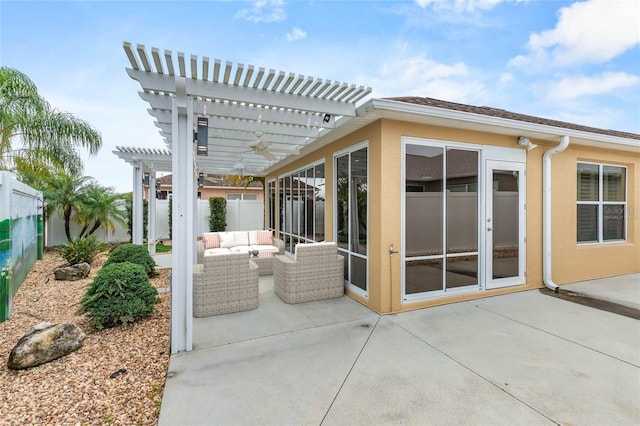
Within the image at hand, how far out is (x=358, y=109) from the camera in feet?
13.2

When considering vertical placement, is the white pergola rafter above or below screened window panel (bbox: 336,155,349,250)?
above

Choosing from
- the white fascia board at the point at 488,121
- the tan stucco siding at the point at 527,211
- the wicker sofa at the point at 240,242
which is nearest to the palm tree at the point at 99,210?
the wicker sofa at the point at 240,242

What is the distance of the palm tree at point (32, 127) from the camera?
7.28m

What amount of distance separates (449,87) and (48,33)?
516 inches

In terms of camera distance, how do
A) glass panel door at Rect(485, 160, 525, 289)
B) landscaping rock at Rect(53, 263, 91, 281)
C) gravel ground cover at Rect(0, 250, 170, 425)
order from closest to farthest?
1. gravel ground cover at Rect(0, 250, 170, 425)
2. glass panel door at Rect(485, 160, 525, 289)
3. landscaping rock at Rect(53, 263, 91, 281)

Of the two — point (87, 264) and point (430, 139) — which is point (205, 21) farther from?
point (87, 264)

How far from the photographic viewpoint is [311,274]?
16.4 feet

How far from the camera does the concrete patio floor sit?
2203mm

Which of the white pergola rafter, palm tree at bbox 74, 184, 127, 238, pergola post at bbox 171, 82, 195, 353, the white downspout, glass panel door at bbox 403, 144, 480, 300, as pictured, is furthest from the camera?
palm tree at bbox 74, 184, 127, 238

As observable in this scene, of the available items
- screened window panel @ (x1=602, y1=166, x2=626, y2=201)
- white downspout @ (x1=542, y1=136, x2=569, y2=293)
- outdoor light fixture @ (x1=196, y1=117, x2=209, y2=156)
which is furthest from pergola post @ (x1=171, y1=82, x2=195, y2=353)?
screened window panel @ (x1=602, y1=166, x2=626, y2=201)

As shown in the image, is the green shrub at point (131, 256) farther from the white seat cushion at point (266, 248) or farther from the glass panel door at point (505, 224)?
the glass panel door at point (505, 224)

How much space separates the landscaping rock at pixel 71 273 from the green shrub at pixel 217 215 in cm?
757

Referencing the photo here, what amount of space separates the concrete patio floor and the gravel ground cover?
0.21m

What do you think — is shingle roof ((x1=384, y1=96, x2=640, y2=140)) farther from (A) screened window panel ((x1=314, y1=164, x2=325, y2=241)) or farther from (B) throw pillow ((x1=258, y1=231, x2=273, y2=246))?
(B) throw pillow ((x1=258, y1=231, x2=273, y2=246))
